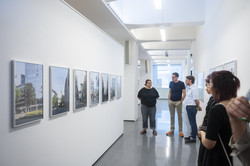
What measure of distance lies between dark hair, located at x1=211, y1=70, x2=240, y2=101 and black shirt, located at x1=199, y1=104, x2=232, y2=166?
113 mm

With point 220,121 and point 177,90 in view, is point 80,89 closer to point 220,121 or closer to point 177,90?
point 220,121

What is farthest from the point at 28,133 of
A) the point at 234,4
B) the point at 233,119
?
the point at 234,4

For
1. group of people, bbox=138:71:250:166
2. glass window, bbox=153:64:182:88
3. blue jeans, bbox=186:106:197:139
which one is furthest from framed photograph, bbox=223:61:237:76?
glass window, bbox=153:64:182:88

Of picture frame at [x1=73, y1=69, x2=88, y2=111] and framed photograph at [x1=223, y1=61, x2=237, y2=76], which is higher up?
framed photograph at [x1=223, y1=61, x2=237, y2=76]

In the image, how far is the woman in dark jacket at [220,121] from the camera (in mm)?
1658

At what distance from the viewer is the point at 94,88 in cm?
396

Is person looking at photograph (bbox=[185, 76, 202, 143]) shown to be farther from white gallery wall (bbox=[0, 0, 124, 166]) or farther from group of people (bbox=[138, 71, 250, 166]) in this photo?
group of people (bbox=[138, 71, 250, 166])

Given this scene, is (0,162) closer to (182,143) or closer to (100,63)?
(100,63)

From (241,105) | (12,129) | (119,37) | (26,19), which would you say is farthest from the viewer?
(119,37)

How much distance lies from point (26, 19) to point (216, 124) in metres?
2.13

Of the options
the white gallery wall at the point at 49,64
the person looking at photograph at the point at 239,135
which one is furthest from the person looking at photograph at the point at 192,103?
the person looking at photograph at the point at 239,135

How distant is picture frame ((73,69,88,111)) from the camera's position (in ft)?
10.4

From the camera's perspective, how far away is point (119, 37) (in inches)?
319

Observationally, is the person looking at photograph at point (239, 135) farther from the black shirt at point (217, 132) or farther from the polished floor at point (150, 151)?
the polished floor at point (150, 151)
